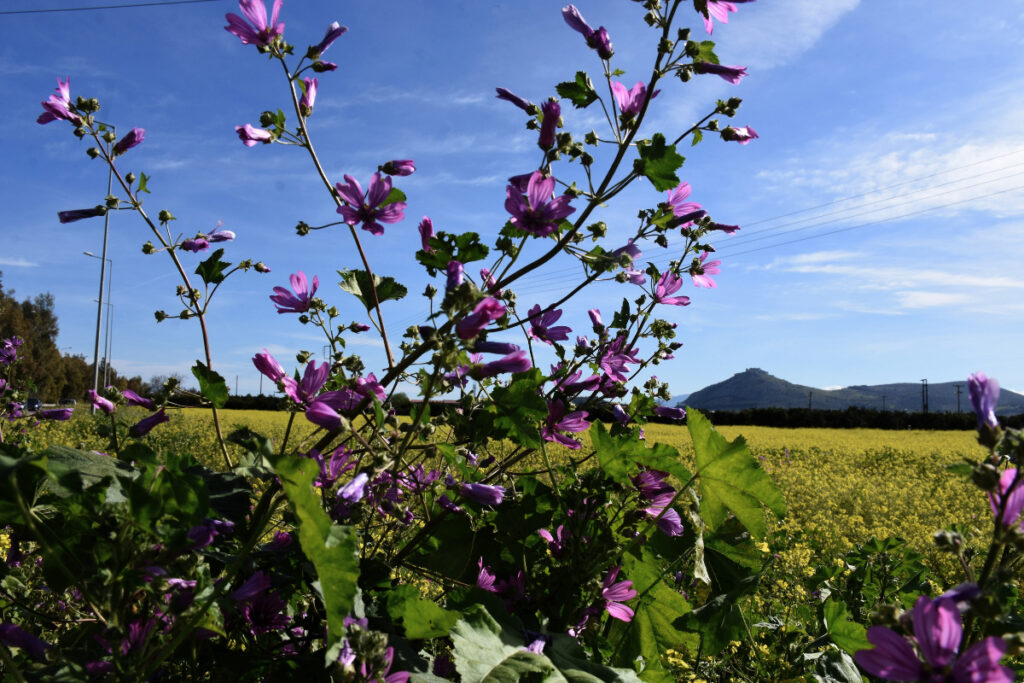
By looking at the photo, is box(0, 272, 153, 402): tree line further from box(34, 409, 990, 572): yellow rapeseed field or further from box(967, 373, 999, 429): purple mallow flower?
box(967, 373, 999, 429): purple mallow flower

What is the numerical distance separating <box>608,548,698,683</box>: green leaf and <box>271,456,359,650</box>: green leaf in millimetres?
713

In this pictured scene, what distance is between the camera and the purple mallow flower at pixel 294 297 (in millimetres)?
1164

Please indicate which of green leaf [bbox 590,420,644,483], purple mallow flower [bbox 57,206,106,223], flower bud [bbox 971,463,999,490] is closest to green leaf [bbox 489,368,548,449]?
green leaf [bbox 590,420,644,483]

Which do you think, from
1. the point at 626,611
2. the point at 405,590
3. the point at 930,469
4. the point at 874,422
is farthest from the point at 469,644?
the point at 874,422

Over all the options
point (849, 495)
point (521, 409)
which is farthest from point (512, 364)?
point (849, 495)

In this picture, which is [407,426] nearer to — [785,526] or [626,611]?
[626,611]

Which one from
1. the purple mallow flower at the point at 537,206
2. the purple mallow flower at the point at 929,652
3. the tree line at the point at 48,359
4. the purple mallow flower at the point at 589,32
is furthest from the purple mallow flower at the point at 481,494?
the tree line at the point at 48,359

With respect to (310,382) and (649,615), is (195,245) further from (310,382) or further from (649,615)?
(649,615)

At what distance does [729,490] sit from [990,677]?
64 centimetres

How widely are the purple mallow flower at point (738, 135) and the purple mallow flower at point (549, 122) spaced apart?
0.30 metres

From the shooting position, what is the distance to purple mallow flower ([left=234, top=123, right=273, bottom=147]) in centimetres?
104

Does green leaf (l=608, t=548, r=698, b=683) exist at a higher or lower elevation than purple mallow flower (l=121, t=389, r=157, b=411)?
lower

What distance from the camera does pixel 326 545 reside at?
0.65 m

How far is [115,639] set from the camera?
0.71 metres
